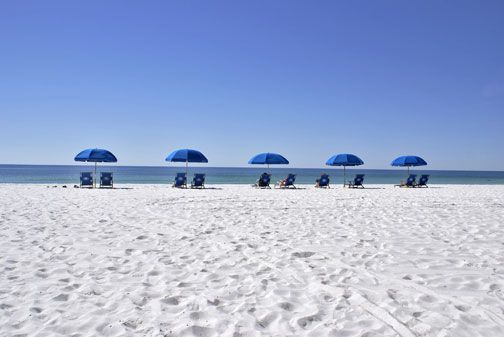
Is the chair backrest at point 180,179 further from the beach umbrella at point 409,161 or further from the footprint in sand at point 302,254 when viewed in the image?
the footprint in sand at point 302,254

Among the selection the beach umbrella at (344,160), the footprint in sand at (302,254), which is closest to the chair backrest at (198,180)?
the beach umbrella at (344,160)

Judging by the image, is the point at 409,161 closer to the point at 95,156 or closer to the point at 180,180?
the point at 180,180

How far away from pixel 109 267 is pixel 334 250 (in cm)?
281

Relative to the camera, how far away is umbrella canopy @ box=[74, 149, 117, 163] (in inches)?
773

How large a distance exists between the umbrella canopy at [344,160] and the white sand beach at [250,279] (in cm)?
1514

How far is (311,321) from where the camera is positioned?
295 cm

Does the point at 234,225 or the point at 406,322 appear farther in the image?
the point at 234,225

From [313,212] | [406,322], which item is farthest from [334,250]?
[313,212]

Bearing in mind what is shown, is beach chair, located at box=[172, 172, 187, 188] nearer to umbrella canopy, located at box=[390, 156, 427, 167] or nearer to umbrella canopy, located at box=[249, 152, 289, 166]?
umbrella canopy, located at box=[249, 152, 289, 166]

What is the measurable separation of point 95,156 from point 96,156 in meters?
0.05

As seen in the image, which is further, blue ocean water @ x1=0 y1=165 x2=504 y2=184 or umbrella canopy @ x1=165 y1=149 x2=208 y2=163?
blue ocean water @ x1=0 y1=165 x2=504 y2=184

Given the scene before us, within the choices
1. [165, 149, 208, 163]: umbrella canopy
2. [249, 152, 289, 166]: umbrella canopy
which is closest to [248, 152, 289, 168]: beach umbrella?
[249, 152, 289, 166]: umbrella canopy

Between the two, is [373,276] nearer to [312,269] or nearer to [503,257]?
[312,269]

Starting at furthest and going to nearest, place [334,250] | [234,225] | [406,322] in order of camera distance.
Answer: [234,225], [334,250], [406,322]
